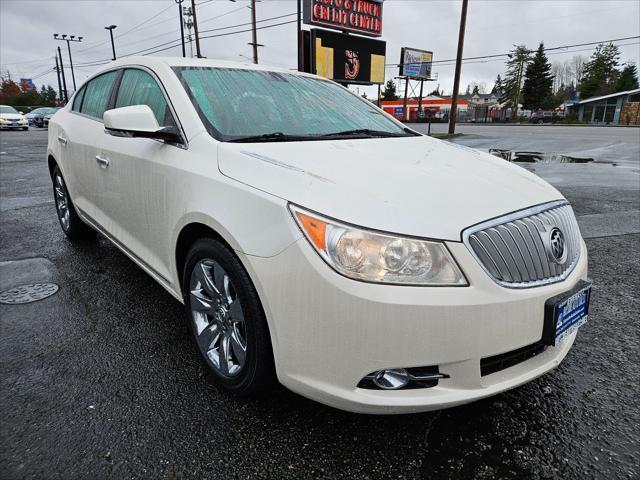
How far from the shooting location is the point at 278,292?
1.72 m

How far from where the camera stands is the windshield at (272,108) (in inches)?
98.3

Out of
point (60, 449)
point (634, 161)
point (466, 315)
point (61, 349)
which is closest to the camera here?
point (466, 315)

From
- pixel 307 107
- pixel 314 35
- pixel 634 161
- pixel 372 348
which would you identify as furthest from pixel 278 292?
pixel 314 35

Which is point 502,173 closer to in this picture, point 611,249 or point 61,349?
point 61,349

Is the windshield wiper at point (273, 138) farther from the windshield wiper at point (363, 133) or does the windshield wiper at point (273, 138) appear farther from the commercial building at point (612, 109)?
the commercial building at point (612, 109)

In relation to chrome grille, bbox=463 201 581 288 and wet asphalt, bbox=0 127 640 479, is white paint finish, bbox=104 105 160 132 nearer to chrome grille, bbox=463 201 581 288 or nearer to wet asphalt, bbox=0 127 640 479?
wet asphalt, bbox=0 127 640 479

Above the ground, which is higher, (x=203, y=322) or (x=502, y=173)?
(x=502, y=173)

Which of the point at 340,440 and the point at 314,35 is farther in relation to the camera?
the point at 314,35

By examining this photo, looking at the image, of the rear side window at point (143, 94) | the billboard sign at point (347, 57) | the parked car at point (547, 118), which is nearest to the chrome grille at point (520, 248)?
the rear side window at point (143, 94)

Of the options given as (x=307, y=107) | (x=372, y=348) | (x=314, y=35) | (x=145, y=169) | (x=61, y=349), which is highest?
(x=314, y=35)

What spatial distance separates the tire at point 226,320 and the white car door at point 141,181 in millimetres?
337

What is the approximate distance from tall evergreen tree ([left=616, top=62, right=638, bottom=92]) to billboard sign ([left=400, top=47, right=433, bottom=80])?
4783cm

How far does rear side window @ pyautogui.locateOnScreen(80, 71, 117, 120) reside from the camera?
3566mm

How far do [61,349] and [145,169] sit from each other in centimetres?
113
